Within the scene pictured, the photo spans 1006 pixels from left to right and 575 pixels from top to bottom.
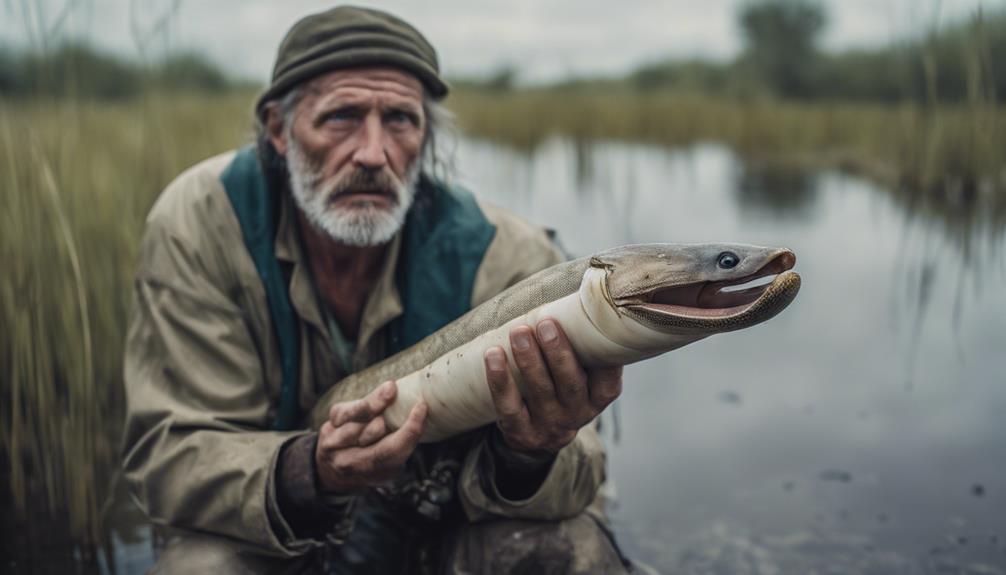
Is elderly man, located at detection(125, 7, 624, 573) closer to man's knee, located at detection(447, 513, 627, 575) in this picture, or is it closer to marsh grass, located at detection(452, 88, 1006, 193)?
man's knee, located at detection(447, 513, 627, 575)

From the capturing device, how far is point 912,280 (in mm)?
6230

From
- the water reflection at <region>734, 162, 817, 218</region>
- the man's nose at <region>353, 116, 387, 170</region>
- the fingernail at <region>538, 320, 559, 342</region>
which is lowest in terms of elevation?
the water reflection at <region>734, 162, 817, 218</region>

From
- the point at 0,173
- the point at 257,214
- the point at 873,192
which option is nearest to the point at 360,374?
the point at 257,214

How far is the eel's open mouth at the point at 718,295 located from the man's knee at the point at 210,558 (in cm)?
126

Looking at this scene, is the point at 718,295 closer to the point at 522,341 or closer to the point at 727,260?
the point at 727,260

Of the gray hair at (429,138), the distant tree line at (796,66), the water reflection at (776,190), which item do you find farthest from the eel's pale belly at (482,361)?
the distant tree line at (796,66)

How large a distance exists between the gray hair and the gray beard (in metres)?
0.18

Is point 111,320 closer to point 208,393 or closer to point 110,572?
point 110,572

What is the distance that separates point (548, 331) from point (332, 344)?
1006mm

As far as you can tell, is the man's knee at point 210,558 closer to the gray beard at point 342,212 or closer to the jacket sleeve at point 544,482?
the jacket sleeve at point 544,482

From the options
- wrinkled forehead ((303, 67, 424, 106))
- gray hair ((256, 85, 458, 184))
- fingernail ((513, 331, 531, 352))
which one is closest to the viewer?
fingernail ((513, 331, 531, 352))

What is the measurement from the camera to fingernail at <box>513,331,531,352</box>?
6.11 feet

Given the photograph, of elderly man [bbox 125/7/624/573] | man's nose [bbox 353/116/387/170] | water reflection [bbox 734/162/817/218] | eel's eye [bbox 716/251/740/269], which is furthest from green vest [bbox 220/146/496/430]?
water reflection [bbox 734/162/817/218]

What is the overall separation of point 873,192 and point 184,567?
382 inches
